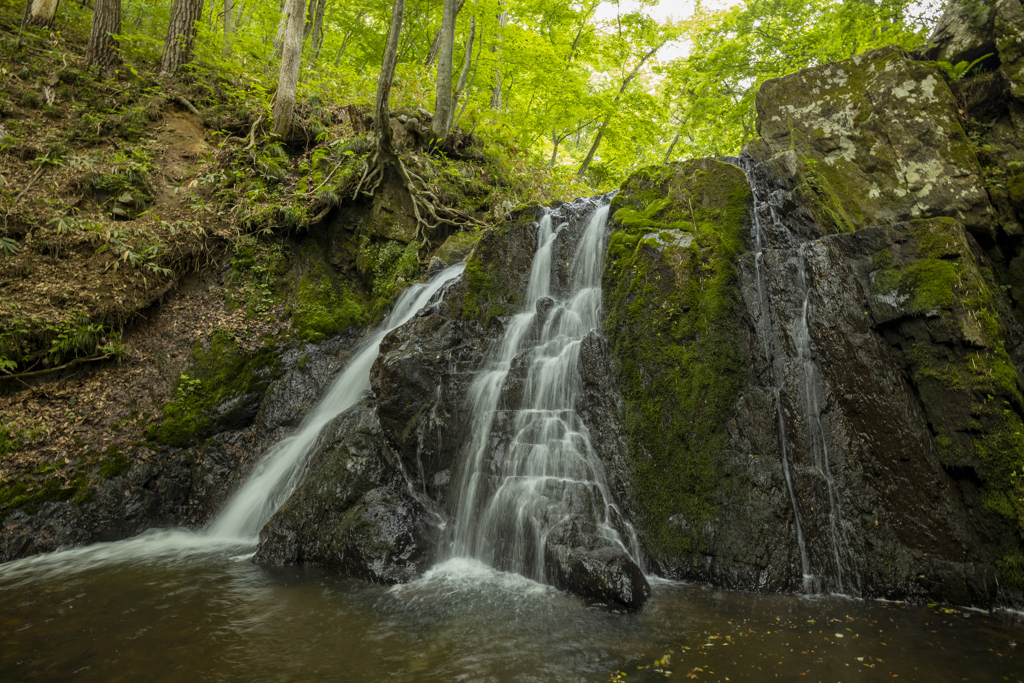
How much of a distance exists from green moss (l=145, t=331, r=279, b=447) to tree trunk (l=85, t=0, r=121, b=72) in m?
8.03

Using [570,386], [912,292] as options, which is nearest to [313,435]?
[570,386]

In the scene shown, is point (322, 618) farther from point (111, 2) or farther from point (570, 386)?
point (111, 2)

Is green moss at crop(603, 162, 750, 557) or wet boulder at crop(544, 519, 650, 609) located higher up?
green moss at crop(603, 162, 750, 557)

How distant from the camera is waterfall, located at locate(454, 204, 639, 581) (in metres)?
5.14

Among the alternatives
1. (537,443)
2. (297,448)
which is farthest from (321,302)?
(537,443)

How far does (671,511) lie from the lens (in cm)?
499

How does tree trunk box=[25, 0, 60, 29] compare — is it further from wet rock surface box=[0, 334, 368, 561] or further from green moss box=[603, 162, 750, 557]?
green moss box=[603, 162, 750, 557]

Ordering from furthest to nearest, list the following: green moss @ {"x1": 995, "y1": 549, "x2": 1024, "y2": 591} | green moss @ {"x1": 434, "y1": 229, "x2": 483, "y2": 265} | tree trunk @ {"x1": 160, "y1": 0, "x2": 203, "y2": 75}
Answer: tree trunk @ {"x1": 160, "y1": 0, "x2": 203, "y2": 75} < green moss @ {"x1": 434, "y1": 229, "x2": 483, "y2": 265} < green moss @ {"x1": 995, "y1": 549, "x2": 1024, "y2": 591}

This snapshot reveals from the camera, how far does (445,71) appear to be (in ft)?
34.1

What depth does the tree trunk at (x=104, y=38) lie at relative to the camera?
36.1 ft

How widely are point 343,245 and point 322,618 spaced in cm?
749

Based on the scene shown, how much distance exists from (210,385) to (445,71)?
766 cm

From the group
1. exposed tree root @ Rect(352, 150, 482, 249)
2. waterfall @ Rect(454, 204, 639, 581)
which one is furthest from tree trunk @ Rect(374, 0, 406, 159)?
waterfall @ Rect(454, 204, 639, 581)

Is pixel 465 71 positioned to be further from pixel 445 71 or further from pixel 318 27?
pixel 318 27
